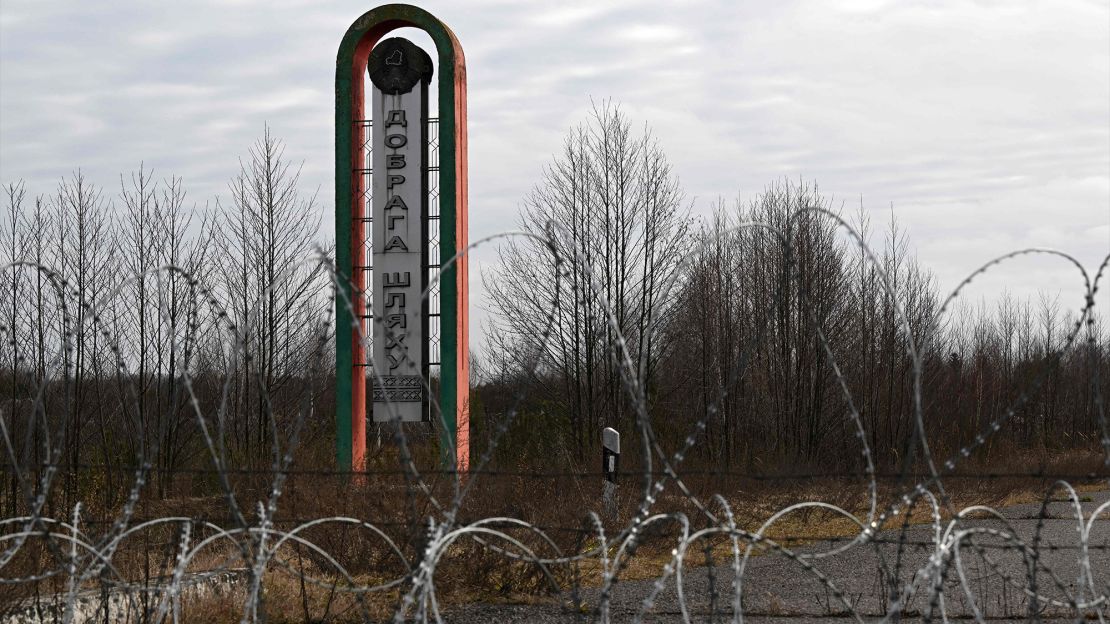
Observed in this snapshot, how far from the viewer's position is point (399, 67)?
48.4 feet

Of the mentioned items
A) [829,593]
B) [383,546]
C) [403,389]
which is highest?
[403,389]

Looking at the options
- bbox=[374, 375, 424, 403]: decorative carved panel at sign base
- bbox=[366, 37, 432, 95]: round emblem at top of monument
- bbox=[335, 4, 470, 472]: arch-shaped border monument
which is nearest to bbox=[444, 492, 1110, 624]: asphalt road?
bbox=[335, 4, 470, 472]: arch-shaped border monument

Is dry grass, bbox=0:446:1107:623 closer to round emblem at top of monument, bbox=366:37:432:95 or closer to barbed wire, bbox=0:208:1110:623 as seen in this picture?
barbed wire, bbox=0:208:1110:623

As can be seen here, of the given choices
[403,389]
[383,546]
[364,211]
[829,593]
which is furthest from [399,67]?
[829,593]

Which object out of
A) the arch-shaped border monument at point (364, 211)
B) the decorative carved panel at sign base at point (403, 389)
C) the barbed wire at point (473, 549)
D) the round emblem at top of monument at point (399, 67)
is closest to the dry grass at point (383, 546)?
the barbed wire at point (473, 549)

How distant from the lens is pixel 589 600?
25.8 ft

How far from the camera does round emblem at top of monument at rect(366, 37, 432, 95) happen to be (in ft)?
48.3

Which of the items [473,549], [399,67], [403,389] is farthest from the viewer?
[403,389]

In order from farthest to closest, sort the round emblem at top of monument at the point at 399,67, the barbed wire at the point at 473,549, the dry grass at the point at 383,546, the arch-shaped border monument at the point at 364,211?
the round emblem at top of monument at the point at 399,67 → the arch-shaped border monument at the point at 364,211 → the dry grass at the point at 383,546 → the barbed wire at the point at 473,549

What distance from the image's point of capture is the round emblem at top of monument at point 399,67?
14.7m

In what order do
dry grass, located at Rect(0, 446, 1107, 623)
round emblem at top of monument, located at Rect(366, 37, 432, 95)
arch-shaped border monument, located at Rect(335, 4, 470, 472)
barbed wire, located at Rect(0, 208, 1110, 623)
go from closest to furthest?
barbed wire, located at Rect(0, 208, 1110, 623), dry grass, located at Rect(0, 446, 1107, 623), arch-shaped border monument, located at Rect(335, 4, 470, 472), round emblem at top of monument, located at Rect(366, 37, 432, 95)

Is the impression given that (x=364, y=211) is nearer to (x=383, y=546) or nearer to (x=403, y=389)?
(x=403, y=389)

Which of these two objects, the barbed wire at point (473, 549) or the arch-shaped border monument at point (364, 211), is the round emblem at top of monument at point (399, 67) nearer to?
the arch-shaped border monument at point (364, 211)

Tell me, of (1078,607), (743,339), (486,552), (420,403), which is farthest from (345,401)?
(1078,607)
